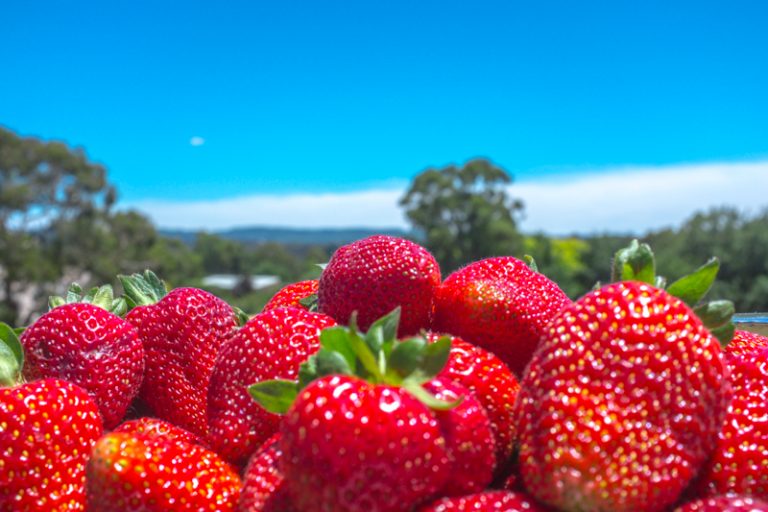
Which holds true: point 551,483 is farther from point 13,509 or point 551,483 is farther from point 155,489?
point 13,509

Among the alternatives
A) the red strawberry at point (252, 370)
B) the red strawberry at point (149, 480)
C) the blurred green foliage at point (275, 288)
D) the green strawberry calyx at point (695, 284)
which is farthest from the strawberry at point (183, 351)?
the blurred green foliage at point (275, 288)

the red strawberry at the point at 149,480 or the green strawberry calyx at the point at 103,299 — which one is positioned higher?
the green strawberry calyx at the point at 103,299

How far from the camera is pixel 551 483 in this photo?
93cm

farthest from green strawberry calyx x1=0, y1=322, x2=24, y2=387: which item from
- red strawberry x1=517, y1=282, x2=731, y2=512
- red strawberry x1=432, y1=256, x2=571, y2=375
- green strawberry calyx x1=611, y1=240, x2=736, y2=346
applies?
green strawberry calyx x1=611, y1=240, x2=736, y2=346

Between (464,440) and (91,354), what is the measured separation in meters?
0.77

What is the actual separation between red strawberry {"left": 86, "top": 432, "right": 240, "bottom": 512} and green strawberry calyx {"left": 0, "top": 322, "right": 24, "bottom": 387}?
1.17 ft

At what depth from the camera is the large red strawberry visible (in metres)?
1.40

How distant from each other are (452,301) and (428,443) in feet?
1.64

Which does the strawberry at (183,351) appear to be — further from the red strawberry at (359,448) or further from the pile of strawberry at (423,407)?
the red strawberry at (359,448)

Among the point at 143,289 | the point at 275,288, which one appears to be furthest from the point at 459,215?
the point at 143,289

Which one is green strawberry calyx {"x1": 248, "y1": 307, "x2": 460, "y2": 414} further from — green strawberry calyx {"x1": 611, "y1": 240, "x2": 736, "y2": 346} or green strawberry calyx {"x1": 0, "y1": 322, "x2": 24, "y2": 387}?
green strawberry calyx {"x1": 0, "y1": 322, "x2": 24, "y2": 387}

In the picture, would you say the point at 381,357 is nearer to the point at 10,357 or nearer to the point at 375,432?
the point at 375,432

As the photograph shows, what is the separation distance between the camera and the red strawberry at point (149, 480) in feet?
3.46

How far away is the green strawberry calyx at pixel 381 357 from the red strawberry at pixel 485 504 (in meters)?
0.13
